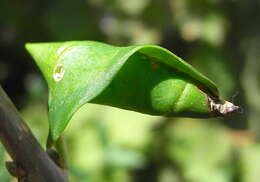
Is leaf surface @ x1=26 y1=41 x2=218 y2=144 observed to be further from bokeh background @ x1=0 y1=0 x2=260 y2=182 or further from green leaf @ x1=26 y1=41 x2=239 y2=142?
bokeh background @ x1=0 y1=0 x2=260 y2=182

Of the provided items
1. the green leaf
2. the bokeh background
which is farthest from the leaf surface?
the bokeh background

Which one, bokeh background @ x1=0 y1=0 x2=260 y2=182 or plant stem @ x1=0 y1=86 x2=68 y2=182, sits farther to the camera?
bokeh background @ x1=0 y1=0 x2=260 y2=182

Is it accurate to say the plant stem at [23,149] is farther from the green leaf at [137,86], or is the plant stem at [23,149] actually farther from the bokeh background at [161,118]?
the bokeh background at [161,118]

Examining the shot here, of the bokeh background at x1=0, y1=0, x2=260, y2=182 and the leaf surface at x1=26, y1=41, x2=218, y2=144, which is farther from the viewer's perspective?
the bokeh background at x1=0, y1=0, x2=260, y2=182

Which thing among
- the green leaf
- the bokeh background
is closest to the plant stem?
the green leaf

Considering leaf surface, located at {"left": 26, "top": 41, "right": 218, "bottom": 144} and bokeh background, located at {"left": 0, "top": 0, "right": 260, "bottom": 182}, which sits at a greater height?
leaf surface, located at {"left": 26, "top": 41, "right": 218, "bottom": 144}

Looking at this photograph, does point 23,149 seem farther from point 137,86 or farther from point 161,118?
point 161,118

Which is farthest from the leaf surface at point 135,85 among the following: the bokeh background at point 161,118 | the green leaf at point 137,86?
the bokeh background at point 161,118

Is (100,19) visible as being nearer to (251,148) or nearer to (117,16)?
(117,16)
